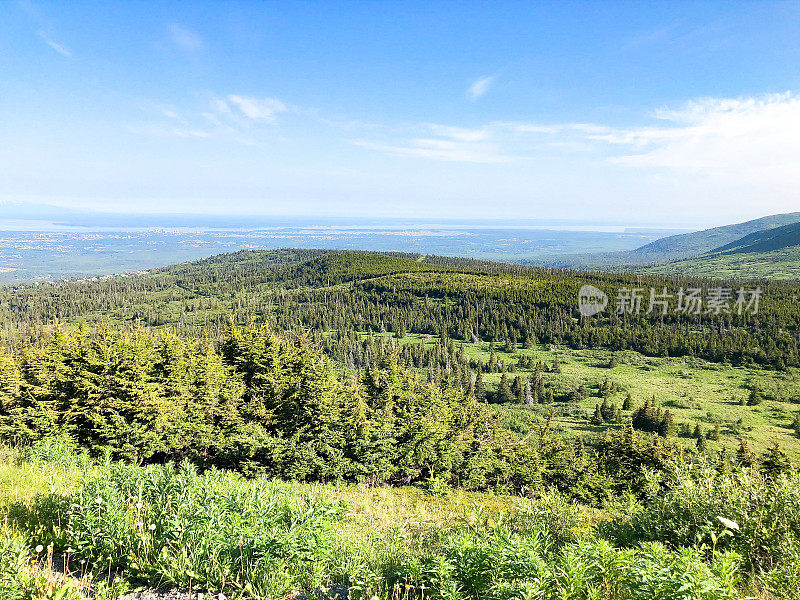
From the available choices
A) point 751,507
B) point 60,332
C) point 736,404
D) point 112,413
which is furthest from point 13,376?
point 736,404

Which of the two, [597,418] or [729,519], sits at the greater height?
[729,519]

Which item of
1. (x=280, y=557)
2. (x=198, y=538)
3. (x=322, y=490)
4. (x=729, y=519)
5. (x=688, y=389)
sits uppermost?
(x=198, y=538)

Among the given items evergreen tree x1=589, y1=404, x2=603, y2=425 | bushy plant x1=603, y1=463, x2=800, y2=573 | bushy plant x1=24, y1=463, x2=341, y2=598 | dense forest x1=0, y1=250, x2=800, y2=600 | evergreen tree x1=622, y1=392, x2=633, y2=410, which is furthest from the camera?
evergreen tree x1=622, y1=392, x2=633, y2=410

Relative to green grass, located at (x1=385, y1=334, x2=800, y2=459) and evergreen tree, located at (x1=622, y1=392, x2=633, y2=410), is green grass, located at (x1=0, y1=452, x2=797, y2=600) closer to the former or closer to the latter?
green grass, located at (x1=385, y1=334, x2=800, y2=459)

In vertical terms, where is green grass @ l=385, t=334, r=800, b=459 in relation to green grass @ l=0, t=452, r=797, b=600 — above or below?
below

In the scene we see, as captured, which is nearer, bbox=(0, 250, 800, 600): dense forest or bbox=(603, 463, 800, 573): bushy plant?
bbox=(0, 250, 800, 600): dense forest

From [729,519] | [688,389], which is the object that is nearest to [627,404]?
[688,389]

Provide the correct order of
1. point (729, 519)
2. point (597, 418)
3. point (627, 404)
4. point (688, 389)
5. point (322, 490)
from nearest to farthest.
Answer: point (729, 519) < point (322, 490) < point (597, 418) < point (627, 404) < point (688, 389)

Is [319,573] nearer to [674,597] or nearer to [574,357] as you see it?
[674,597]

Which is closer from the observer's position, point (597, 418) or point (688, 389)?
point (597, 418)

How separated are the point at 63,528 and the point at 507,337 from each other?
186 m

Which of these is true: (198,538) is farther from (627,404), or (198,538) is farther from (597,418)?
(627,404)

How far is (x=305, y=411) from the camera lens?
2786cm

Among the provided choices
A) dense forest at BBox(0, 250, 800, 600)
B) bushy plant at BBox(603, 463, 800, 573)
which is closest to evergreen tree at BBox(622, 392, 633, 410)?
dense forest at BBox(0, 250, 800, 600)
